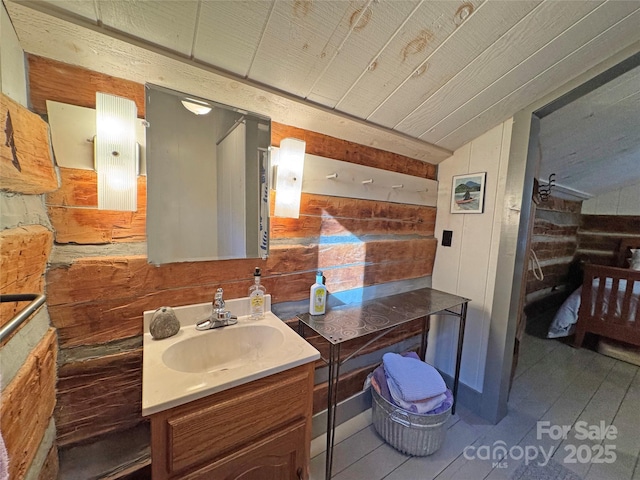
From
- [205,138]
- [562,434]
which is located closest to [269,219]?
[205,138]

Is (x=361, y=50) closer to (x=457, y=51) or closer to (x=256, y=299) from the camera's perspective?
(x=457, y=51)

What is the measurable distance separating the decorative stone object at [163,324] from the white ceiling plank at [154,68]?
868mm

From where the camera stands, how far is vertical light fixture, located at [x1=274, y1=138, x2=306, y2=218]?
3.95ft

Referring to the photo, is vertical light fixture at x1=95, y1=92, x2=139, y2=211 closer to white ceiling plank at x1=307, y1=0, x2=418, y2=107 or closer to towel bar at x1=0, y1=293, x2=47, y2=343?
towel bar at x1=0, y1=293, x2=47, y2=343

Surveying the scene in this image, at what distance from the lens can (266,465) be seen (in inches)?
34.3

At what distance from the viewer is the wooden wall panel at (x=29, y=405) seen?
53 centimetres

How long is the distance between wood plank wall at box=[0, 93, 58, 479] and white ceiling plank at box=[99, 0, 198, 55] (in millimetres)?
360

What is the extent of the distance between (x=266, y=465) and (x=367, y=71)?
1.55 m

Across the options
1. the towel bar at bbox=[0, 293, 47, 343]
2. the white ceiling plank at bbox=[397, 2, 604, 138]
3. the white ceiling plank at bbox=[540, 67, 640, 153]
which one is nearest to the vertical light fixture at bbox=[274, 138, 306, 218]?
the white ceiling plank at bbox=[397, 2, 604, 138]

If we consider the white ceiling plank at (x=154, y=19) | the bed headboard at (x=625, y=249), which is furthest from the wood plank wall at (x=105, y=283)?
the bed headboard at (x=625, y=249)

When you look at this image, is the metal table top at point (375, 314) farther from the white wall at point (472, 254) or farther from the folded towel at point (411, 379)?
the folded towel at point (411, 379)

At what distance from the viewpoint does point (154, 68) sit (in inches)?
34.8

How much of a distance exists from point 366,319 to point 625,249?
14.8ft

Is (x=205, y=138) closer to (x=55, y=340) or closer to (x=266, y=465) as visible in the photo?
(x=55, y=340)
